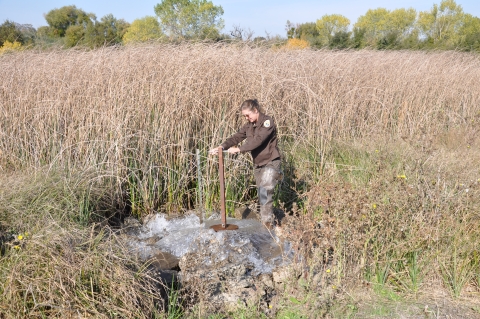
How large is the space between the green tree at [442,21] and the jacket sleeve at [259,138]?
25.7 meters

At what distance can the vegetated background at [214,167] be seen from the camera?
319cm

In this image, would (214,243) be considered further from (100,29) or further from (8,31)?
(100,29)

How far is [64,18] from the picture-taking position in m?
35.5

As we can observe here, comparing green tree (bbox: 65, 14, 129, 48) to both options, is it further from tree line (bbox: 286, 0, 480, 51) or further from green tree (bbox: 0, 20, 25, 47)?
tree line (bbox: 286, 0, 480, 51)

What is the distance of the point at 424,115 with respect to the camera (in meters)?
7.22

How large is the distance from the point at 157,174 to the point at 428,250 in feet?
8.80

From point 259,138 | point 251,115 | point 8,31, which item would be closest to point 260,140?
point 259,138

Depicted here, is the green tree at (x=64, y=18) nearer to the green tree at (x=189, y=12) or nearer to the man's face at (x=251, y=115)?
the green tree at (x=189, y=12)

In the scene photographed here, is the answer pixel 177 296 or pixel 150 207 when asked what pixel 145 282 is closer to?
pixel 177 296

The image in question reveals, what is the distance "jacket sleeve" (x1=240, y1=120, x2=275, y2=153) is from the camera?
4.32 m

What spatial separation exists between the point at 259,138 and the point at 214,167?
942 millimetres

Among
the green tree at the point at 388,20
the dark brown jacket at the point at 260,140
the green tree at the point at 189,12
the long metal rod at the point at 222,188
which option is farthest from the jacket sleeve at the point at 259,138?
the green tree at the point at 388,20

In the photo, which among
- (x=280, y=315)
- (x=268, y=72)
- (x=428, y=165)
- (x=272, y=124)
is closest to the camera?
(x=280, y=315)

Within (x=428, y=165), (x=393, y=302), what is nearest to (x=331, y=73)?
(x=428, y=165)
